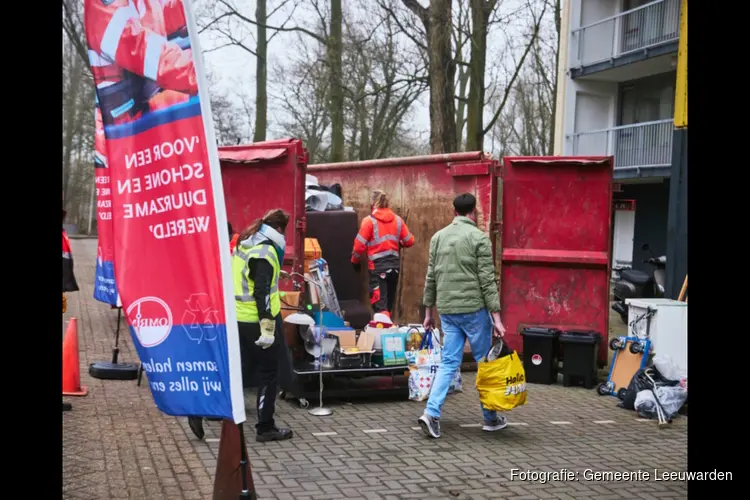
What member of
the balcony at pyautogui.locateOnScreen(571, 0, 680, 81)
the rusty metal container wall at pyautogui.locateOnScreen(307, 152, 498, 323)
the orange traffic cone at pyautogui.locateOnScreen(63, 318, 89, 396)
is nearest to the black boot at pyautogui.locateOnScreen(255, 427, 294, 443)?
the orange traffic cone at pyautogui.locateOnScreen(63, 318, 89, 396)

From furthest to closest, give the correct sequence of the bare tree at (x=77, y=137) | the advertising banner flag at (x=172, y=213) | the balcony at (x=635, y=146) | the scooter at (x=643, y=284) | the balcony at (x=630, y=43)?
the bare tree at (x=77, y=137)
the balcony at (x=635, y=146)
the balcony at (x=630, y=43)
the scooter at (x=643, y=284)
the advertising banner flag at (x=172, y=213)

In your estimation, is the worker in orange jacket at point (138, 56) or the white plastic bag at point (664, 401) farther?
the white plastic bag at point (664, 401)

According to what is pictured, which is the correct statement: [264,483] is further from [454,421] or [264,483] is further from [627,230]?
[627,230]

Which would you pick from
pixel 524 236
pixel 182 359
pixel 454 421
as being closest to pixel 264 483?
pixel 182 359

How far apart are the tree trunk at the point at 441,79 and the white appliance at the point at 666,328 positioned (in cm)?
753

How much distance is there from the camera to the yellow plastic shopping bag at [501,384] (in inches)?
253

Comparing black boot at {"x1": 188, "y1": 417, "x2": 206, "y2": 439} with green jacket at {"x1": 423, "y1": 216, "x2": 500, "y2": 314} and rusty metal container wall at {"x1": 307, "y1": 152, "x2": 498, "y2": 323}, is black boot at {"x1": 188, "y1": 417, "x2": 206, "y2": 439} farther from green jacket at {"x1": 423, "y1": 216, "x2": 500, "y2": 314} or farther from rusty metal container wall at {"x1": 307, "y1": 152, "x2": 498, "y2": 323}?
rusty metal container wall at {"x1": 307, "y1": 152, "x2": 498, "y2": 323}

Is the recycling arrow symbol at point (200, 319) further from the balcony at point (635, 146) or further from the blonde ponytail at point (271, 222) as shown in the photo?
the balcony at point (635, 146)

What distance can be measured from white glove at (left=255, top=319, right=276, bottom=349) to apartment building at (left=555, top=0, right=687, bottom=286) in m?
17.3

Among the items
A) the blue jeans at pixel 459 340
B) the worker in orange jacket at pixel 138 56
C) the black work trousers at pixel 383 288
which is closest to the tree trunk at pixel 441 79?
the black work trousers at pixel 383 288

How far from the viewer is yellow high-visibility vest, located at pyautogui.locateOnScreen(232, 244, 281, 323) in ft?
20.4

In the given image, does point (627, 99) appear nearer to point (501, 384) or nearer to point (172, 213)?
point (501, 384)
